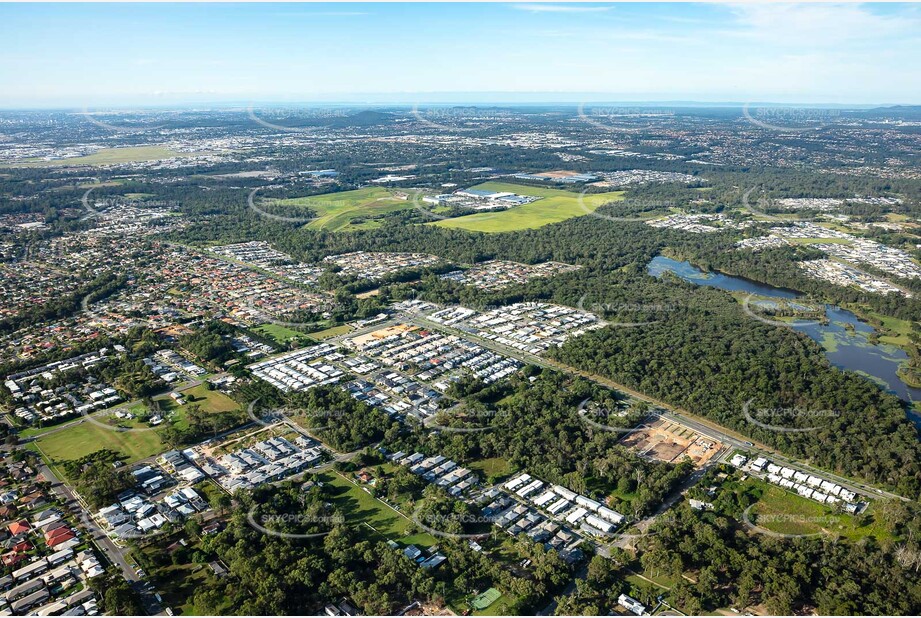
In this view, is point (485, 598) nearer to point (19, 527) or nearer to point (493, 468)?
point (493, 468)

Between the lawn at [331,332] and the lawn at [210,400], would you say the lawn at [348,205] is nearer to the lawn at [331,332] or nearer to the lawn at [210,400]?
the lawn at [331,332]

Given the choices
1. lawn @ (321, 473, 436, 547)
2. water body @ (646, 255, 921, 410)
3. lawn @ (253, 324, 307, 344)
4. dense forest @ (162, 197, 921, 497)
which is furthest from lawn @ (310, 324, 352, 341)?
water body @ (646, 255, 921, 410)

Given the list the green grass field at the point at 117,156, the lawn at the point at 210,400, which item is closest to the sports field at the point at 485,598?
the lawn at the point at 210,400

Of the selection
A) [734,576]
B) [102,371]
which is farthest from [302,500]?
[102,371]

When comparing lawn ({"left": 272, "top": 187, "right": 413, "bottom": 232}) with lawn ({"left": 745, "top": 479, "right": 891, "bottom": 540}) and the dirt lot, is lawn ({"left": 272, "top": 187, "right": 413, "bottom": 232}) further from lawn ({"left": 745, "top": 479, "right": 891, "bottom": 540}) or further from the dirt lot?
lawn ({"left": 745, "top": 479, "right": 891, "bottom": 540})

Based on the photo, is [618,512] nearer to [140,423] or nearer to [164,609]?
[164,609]
